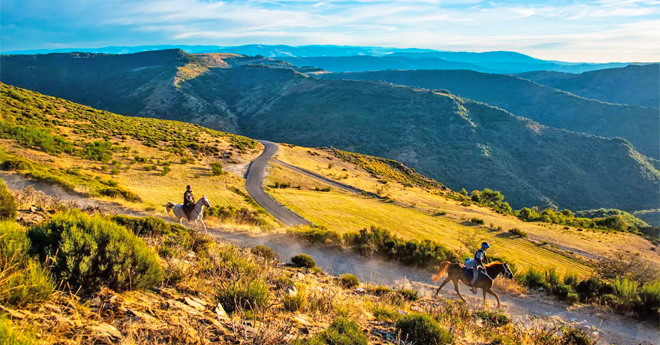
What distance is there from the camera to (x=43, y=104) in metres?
52.4

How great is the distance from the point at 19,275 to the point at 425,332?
6480 mm

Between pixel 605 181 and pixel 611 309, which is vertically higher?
pixel 611 309

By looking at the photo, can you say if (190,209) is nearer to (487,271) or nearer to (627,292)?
(487,271)

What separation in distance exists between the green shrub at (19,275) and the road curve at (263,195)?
2012cm

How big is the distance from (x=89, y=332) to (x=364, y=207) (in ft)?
93.9

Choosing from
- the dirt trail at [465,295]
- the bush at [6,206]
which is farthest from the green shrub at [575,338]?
the bush at [6,206]

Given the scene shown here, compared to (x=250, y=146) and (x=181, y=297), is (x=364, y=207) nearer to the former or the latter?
(x=181, y=297)

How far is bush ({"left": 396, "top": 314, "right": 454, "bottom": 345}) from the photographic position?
6.14 meters

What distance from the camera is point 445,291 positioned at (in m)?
11.7

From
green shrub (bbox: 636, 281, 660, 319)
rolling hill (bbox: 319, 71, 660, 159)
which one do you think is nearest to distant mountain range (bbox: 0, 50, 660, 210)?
rolling hill (bbox: 319, 71, 660, 159)

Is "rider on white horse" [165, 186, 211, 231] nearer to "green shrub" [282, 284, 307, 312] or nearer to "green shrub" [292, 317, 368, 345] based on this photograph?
"green shrub" [282, 284, 307, 312]

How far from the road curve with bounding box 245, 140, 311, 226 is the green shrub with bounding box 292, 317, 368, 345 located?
63.9 ft

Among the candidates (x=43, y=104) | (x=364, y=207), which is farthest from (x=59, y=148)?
(x=364, y=207)

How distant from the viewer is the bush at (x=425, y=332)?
6141 millimetres
